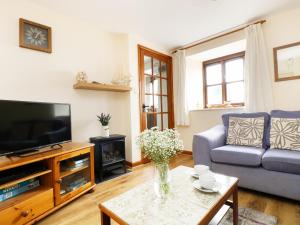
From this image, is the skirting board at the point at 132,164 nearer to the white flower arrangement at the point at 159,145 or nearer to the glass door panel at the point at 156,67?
the glass door panel at the point at 156,67

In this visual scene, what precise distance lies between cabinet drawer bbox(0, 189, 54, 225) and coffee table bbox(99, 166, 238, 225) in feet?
2.59

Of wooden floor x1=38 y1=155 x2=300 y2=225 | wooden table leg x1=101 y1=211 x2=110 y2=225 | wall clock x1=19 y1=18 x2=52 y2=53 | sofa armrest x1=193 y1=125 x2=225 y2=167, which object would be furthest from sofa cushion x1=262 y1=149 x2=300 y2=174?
wall clock x1=19 y1=18 x2=52 y2=53

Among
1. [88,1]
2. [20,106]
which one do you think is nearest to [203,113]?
[88,1]

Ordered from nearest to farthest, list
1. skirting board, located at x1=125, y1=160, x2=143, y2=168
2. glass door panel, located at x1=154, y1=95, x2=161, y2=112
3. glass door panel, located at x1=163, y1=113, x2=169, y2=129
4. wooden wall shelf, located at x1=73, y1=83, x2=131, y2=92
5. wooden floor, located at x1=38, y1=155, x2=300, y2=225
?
wooden floor, located at x1=38, y1=155, x2=300, y2=225 < wooden wall shelf, located at x1=73, y1=83, x2=131, y2=92 < skirting board, located at x1=125, y1=160, x2=143, y2=168 < glass door panel, located at x1=154, y1=95, x2=161, y2=112 < glass door panel, located at x1=163, y1=113, x2=169, y2=129

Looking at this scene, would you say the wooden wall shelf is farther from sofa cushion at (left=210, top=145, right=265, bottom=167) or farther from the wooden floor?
sofa cushion at (left=210, top=145, right=265, bottom=167)

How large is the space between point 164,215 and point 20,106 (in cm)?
157

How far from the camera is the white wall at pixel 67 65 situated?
74.3 inches

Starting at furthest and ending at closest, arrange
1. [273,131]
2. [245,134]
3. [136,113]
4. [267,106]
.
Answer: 1. [136,113]
2. [267,106]
3. [245,134]
4. [273,131]

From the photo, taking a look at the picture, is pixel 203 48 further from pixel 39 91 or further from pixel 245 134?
pixel 39 91

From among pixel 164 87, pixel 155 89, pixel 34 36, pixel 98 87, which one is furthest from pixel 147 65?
pixel 34 36

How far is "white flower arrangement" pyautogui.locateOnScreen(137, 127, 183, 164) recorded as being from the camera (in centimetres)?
101

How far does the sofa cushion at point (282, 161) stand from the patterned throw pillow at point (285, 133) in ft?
0.47

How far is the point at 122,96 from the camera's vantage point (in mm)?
2957

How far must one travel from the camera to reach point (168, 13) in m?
2.35
